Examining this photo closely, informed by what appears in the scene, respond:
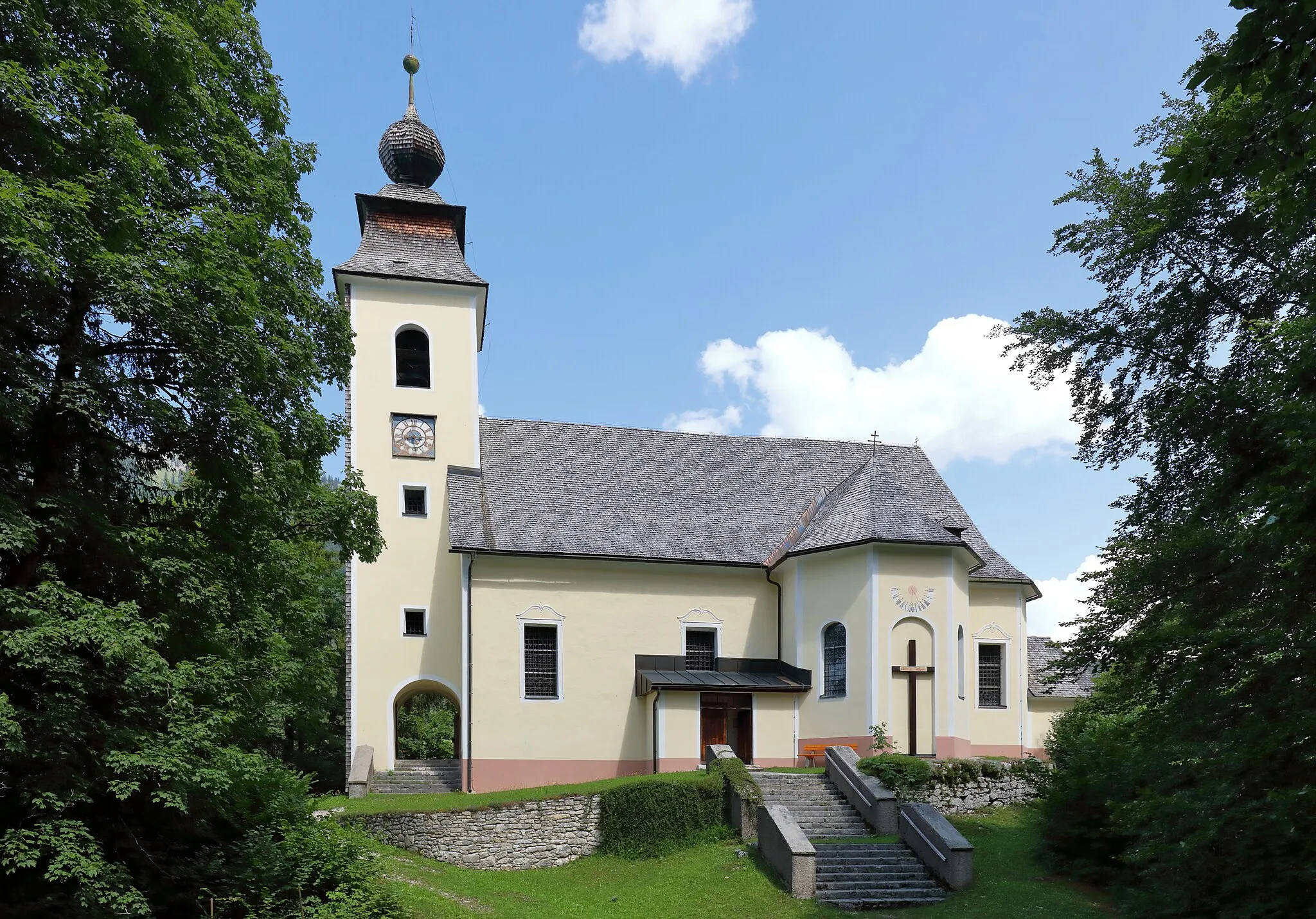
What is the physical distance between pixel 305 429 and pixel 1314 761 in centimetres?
1206

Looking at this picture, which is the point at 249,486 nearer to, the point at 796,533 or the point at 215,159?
the point at 215,159

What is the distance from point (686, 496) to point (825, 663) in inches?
254

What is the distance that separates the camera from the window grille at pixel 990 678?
94.6 ft

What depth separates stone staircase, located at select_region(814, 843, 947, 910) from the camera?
16.7 m

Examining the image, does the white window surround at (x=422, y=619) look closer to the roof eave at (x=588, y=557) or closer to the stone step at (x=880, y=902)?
the roof eave at (x=588, y=557)

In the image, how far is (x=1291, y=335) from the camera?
34.1 feet

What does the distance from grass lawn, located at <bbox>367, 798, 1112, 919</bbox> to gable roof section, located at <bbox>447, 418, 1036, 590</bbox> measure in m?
8.84

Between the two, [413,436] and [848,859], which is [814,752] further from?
[413,436]

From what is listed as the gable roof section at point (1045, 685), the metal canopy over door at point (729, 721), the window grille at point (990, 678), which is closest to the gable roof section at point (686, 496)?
the window grille at point (990, 678)

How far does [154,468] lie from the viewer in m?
12.4

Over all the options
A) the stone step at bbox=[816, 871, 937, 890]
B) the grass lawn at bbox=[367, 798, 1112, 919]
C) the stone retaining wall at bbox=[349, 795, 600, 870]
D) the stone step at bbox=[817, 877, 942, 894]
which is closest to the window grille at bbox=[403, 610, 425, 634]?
the stone retaining wall at bbox=[349, 795, 600, 870]

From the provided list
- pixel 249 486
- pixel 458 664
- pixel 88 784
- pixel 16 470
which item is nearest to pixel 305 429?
pixel 249 486

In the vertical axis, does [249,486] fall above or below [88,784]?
above

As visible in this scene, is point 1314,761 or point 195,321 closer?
point 1314,761
